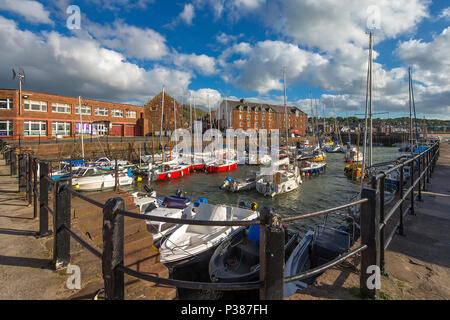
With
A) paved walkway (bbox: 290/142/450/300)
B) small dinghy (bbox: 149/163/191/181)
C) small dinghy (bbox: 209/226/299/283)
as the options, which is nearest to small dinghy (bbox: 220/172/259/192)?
small dinghy (bbox: 149/163/191/181)

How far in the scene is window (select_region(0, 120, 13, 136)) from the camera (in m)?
33.2

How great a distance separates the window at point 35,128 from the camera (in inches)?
1403

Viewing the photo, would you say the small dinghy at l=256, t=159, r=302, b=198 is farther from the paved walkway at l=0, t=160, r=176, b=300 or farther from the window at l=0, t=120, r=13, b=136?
the window at l=0, t=120, r=13, b=136

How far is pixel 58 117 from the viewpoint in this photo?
39531mm

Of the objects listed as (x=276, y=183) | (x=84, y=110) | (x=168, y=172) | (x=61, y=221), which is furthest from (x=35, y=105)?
(x=61, y=221)

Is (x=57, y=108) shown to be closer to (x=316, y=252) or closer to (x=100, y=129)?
(x=100, y=129)

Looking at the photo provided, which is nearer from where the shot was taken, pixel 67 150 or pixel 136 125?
pixel 67 150

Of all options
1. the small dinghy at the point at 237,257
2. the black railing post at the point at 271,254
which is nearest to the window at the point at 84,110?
the small dinghy at the point at 237,257

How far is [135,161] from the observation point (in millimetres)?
37719

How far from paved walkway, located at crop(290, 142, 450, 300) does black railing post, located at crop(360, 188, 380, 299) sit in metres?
0.17

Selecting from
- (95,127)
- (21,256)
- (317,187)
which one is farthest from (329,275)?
(95,127)

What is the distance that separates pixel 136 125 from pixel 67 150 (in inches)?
940
